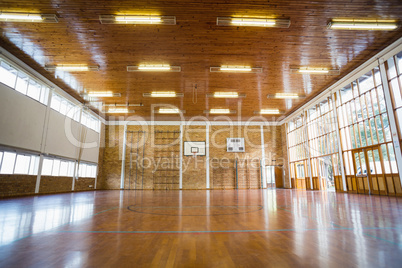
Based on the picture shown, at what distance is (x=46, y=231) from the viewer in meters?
3.17

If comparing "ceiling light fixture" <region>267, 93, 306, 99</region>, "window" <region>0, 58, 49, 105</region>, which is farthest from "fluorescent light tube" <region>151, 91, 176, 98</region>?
"ceiling light fixture" <region>267, 93, 306, 99</region>

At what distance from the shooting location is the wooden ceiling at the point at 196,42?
7309 millimetres

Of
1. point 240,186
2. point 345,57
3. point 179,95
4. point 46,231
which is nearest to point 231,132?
point 240,186

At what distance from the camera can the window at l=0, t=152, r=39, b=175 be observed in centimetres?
945

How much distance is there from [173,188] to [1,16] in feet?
49.7

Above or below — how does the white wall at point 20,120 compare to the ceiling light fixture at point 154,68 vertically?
below

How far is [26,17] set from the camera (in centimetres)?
754

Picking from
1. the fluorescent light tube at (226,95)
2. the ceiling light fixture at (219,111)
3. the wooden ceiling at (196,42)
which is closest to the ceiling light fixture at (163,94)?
the wooden ceiling at (196,42)

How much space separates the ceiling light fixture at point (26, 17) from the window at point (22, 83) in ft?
9.04

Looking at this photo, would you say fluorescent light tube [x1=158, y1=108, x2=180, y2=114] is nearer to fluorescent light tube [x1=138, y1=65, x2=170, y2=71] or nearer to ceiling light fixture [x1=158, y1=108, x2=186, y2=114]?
ceiling light fixture [x1=158, y1=108, x2=186, y2=114]

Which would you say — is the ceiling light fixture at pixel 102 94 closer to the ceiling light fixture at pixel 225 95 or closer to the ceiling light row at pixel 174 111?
the ceiling light row at pixel 174 111

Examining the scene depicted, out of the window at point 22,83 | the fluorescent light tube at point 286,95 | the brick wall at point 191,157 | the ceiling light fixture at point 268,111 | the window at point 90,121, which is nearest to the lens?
the window at point 22,83

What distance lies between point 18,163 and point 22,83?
3646 mm

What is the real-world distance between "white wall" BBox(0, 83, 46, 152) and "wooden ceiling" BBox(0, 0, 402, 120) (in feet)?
5.94
